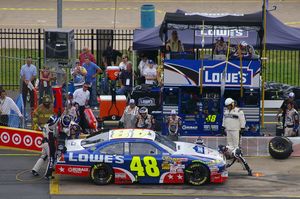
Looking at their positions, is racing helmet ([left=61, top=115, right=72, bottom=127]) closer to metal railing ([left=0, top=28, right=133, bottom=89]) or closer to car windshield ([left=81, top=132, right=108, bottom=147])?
car windshield ([left=81, top=132, right=108, bottom=147])

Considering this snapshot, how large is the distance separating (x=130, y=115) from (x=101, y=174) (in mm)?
3865

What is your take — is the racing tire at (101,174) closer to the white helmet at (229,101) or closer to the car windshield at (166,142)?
the car windshield at (166,142)

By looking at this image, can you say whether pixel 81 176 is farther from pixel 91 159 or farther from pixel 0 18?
pixel 0 18

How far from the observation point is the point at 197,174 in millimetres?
22797

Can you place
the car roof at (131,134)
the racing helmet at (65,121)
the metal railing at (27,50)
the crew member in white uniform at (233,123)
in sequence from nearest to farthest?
the car roof at (131,134), the racing helmet at (65,121), the crew member in white uniform at (233,123), the metal railing at (27,50)

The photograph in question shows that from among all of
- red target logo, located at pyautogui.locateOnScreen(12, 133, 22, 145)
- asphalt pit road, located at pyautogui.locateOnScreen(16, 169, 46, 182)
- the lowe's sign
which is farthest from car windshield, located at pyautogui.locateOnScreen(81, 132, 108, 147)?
the lowe's sign

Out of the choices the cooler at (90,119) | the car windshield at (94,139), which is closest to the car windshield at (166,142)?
the car windshield at (94,139)

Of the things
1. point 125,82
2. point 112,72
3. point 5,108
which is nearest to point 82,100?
point 5,108

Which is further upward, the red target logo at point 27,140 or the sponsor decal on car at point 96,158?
the sponsor decal on car at point 96,158

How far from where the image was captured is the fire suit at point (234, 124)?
A: 82.6 feet

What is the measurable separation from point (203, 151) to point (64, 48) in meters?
7.17

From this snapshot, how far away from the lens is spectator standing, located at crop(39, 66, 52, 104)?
28.3 metres

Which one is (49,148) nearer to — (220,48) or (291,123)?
(291,123)

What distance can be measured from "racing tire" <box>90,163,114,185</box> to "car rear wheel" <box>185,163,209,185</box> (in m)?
1.71
